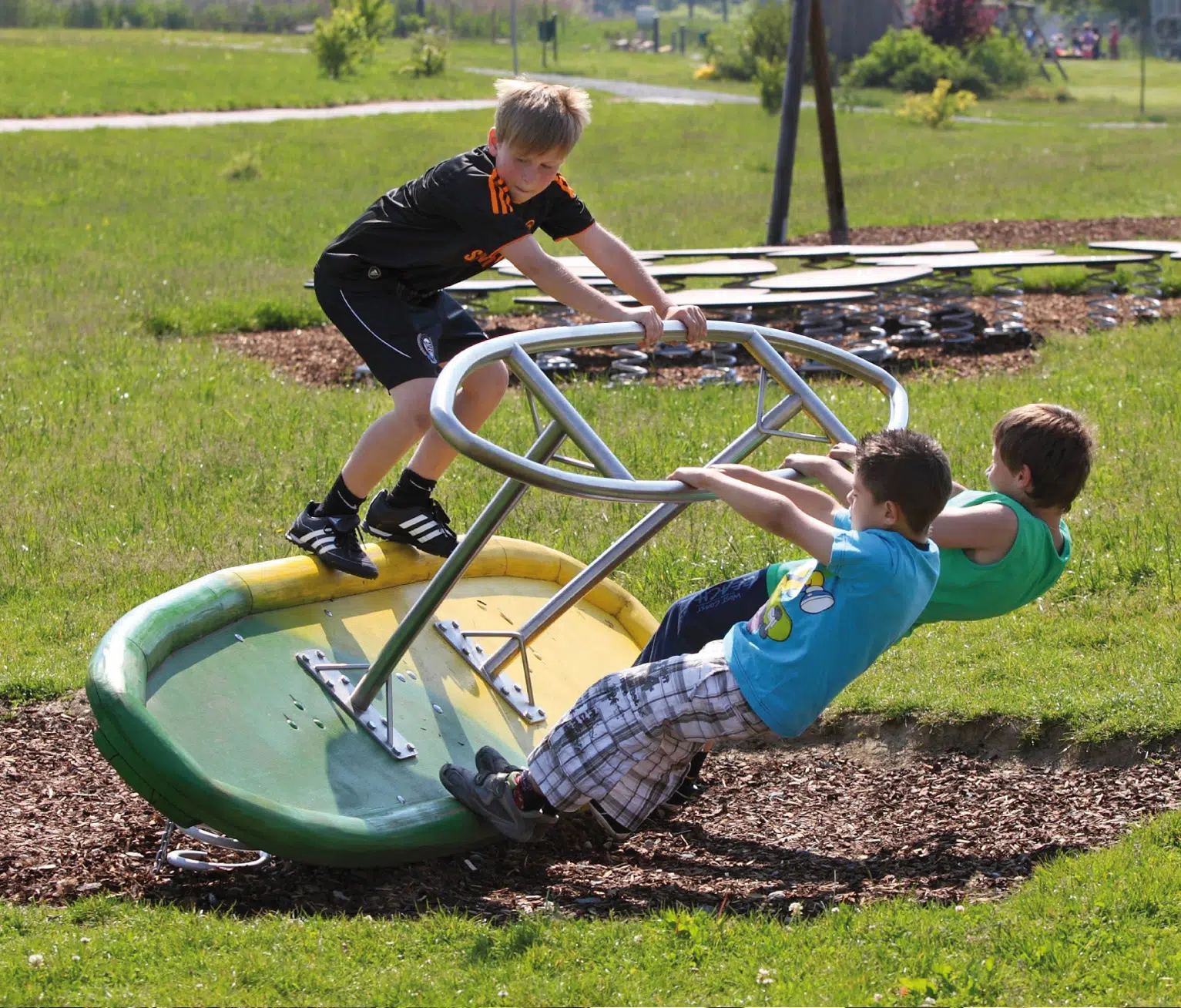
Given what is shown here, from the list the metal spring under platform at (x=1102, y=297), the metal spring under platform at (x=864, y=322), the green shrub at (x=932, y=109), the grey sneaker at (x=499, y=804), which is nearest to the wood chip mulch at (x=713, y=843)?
the grey sneaker at (x=499, y=804)

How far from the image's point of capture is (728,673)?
3.35 m

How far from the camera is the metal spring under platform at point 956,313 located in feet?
34.9

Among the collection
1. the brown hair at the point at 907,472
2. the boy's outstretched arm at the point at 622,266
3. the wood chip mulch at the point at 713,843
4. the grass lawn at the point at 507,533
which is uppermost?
the boy's outstretched arm at the point at 622,266

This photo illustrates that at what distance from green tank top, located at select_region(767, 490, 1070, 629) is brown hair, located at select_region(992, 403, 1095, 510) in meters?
0.08

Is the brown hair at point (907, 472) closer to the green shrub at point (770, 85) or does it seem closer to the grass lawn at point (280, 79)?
the grass lawn at point (280, 79)

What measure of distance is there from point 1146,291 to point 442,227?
930cm

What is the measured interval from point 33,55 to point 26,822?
32.2 m

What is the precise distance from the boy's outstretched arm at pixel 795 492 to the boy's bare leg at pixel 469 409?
2.92 feet

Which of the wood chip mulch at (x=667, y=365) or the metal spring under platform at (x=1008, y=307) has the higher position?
the metal spring under platform at (x=1008, y=307)

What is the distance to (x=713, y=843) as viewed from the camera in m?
3.98

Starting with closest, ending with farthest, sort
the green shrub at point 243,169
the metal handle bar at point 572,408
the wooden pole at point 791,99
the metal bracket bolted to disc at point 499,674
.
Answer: the metal handle bar at point 572,408 < the metal bracket bolted to disc at point 499,674 < the wooden pole at point 791,99 < the green shrub at point 243,169

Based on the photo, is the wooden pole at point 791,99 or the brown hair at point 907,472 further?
the wooden pole at point 791,99

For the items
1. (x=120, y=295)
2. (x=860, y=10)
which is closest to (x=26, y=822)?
(x=120, y=295)

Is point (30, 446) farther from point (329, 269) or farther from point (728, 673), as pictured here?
point (728, 673)
